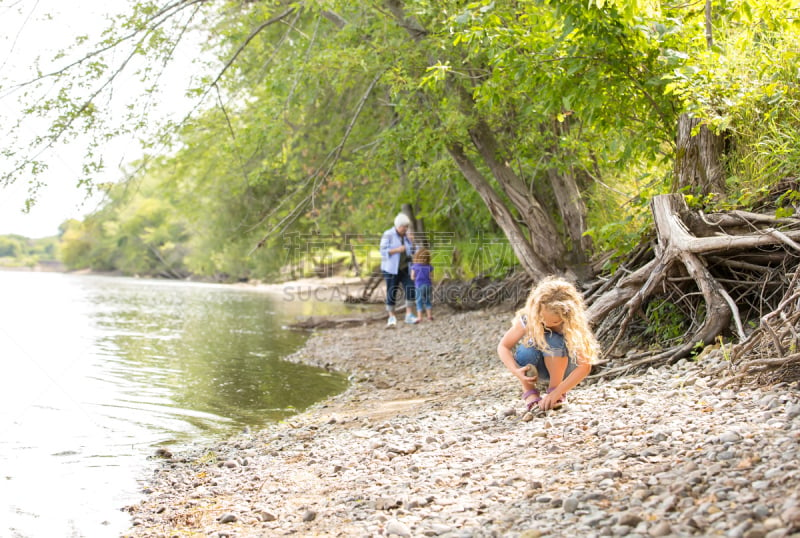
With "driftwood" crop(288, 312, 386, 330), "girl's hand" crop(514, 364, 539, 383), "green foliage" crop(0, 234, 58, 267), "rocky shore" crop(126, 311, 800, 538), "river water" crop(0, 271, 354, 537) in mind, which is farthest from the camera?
"green foliage" crop(0, 234, 58, 267)

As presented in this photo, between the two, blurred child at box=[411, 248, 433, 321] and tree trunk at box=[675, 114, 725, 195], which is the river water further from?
tree trunk at box=[675, 114, 725, 195]

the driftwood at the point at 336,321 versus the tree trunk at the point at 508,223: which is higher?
the tree trunk at the point at 508,223

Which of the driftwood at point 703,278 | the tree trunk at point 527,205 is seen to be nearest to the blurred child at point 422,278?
the tree trunk at point 527,205

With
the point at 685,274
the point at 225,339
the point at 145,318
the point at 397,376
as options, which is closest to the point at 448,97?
the point at 397,376

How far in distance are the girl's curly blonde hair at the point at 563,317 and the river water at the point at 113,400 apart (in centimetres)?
333

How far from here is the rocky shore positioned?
3340mm

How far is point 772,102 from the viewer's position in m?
6.53

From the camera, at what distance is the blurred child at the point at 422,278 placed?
14945mm

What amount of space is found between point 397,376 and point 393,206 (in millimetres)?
9170

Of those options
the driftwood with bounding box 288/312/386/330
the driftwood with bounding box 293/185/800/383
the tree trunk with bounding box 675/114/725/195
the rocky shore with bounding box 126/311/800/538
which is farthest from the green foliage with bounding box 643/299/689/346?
the driftwood with bounding box 288/312/386/330

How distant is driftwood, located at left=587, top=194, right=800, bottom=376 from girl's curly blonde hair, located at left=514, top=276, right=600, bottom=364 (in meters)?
1.18

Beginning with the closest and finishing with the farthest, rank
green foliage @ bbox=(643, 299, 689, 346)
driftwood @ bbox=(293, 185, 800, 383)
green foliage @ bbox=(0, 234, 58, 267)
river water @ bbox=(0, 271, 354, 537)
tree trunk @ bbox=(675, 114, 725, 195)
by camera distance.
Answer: river water @ bbox=(0, 271, 354, 537) < driftwood @ bbox=(293, 185, 800, 383) < green foliage @ bbox=(643, 299, 689, 346) < tree trunk @ bbox=(675, 114, 725, 195) < green foliage @ bbox=(0, 234, 58, 267)

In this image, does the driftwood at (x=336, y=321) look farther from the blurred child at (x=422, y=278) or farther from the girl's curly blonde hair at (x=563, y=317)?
the girl's curly blonde hair at (x=563, y=317)

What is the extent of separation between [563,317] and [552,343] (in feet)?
0.82
